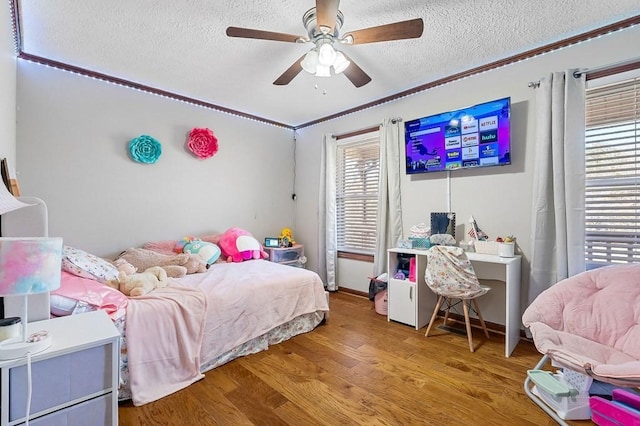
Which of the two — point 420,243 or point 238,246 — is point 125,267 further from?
point 420,243

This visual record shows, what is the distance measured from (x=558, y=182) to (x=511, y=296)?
964 mm

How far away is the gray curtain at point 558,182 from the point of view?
224 centimetres

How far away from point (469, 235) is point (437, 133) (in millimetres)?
1052

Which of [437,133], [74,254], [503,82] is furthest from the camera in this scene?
[437,133]

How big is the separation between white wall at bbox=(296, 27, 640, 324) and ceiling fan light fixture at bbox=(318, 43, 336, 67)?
1.59 m

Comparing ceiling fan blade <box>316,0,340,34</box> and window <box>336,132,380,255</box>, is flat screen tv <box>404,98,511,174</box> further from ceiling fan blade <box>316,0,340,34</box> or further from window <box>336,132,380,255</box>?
ceiling fan blade <box>316,0,340,34</box>

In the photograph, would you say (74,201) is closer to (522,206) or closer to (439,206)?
(439,206)

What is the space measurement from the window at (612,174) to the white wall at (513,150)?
0.95 ft

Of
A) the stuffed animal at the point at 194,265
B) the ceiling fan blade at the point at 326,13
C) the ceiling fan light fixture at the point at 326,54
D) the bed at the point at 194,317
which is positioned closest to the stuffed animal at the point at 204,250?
the stuffed animal at the point at 194,265

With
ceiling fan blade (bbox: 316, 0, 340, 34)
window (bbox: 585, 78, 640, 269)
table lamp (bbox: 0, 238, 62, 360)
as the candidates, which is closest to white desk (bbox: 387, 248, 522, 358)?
window (bbox: 585, 78, 640, 269)

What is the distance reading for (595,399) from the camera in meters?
1.57

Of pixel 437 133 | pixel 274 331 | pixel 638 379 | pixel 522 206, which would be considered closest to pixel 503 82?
pixel 437 133

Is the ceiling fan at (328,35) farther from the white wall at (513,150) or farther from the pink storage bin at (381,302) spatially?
the pink storage bin at (381,302)

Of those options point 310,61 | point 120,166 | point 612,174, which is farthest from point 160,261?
point 612,174
